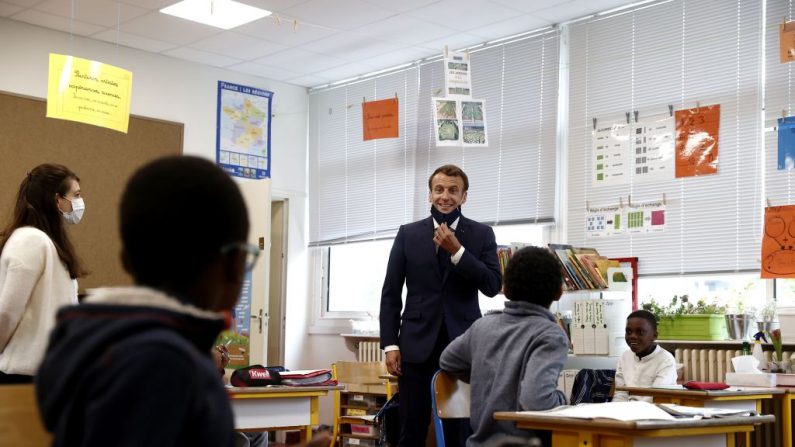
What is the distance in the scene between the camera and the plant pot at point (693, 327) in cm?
563

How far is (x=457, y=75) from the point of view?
20.6 ft

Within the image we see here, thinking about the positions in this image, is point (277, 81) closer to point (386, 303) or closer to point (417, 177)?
point (417, 177)

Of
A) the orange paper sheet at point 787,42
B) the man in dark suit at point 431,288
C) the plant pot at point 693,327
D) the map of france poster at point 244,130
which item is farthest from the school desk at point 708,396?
the map of france poster at point 244,130

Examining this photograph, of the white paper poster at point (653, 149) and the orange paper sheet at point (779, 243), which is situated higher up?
the white paper poster at point (653, 149)

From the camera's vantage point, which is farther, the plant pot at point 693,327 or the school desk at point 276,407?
the plant pot at point 693,327

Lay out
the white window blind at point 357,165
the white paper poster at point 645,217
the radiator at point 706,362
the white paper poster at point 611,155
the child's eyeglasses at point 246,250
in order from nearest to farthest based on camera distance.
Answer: the child's eyeglasses at point 246,250
the radiator at point 706,362
the white paper poster at point 645,217
the white paper poster at point 611,155
the white window blind at point 357,165

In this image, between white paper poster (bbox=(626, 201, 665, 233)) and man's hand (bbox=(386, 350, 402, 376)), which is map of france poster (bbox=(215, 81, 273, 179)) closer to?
white paper poster (bbox=(626, 201, 665, 233))

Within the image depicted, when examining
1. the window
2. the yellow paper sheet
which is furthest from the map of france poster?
the yellow paper sheet

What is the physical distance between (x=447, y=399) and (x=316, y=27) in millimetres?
4585

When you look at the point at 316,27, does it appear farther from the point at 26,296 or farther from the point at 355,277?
the point at 26,296

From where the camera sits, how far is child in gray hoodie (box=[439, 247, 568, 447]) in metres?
2.72

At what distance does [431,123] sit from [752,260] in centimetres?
292

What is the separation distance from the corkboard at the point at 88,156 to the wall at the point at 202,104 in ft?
0.36

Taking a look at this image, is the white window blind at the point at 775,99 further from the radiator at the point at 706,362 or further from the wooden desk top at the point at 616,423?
the wooden desk top at the point at 616,423
